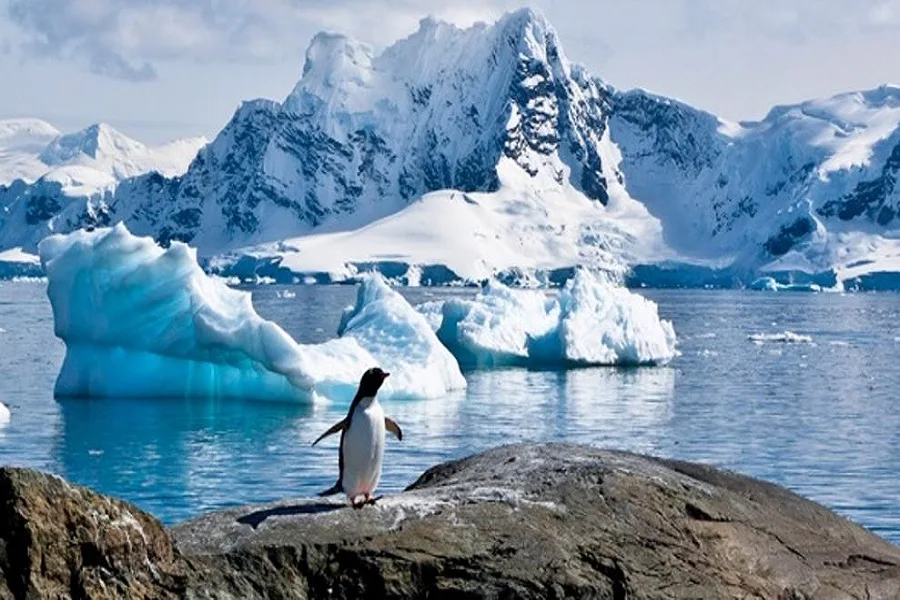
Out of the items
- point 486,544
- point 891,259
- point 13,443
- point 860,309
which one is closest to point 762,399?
point 13,443

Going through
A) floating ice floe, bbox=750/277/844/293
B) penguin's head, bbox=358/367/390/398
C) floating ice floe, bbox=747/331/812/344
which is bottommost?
floating ice floe, bbox=747/331/812/344

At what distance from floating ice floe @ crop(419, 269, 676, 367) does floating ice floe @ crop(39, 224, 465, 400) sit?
1571cm

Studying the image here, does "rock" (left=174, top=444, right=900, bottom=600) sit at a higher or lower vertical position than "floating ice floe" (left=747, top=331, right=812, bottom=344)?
higher

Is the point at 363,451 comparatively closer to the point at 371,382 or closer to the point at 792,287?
the point at 371,382

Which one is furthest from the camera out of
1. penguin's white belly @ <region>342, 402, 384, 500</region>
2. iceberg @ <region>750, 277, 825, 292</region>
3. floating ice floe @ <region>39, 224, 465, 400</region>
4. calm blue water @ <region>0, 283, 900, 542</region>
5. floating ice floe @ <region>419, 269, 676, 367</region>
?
iceberg @ <region>750, 277, 825, 292</region>

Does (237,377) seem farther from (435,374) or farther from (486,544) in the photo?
(486,544)

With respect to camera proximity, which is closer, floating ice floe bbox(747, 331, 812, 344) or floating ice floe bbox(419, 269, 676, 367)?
floating ice floe bbox(419, 269, 676, 367)

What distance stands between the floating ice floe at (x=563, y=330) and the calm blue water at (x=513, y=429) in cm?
146

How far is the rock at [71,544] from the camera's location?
6.86m

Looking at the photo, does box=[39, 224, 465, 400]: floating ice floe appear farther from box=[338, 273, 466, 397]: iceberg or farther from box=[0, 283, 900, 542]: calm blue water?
box=[338, 273, 466, 397]: iceberg

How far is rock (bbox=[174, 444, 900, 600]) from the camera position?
7746 mm

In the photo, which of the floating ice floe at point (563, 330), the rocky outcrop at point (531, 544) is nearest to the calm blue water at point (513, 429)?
the floating ice floe at point (563, 330)

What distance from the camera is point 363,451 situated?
871 cm

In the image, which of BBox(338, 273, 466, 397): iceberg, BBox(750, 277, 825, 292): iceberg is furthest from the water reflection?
BBox(750, 277, 825, 292): iceberg
